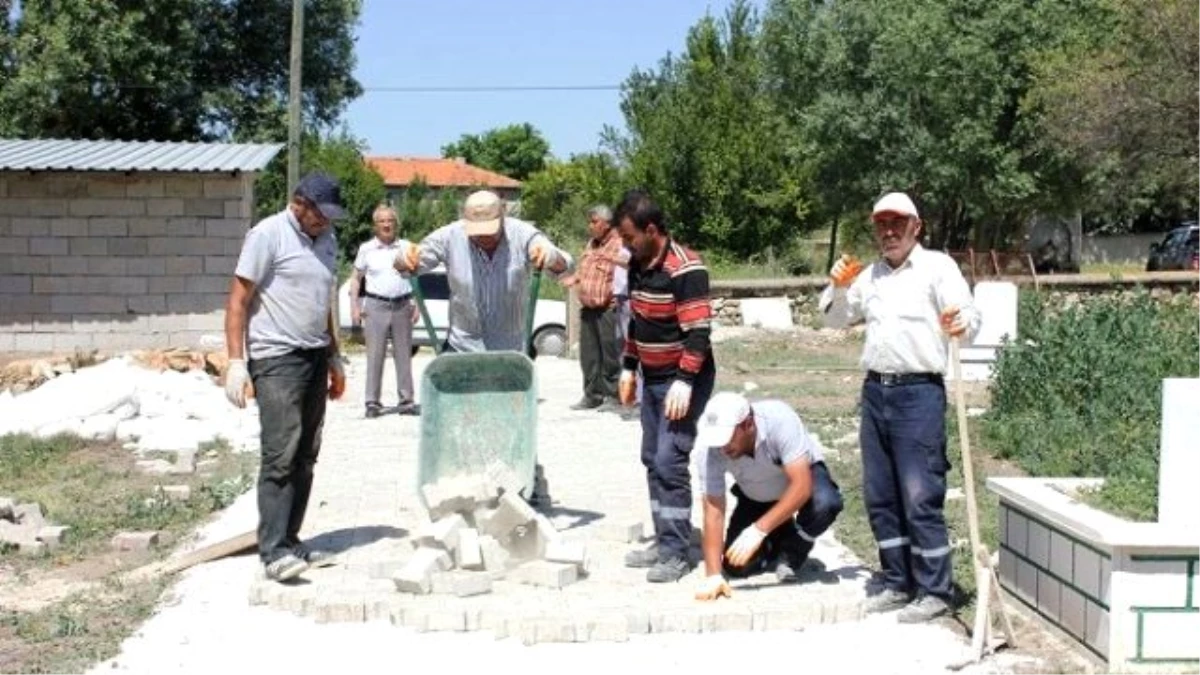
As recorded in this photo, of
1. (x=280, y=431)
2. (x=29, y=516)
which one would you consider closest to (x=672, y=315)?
(x=280, y=431)

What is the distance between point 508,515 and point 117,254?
39.4 feet

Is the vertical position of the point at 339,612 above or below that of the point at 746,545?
below

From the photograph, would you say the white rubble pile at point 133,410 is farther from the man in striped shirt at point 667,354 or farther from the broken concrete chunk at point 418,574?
the man in striped shirt at point 667,354

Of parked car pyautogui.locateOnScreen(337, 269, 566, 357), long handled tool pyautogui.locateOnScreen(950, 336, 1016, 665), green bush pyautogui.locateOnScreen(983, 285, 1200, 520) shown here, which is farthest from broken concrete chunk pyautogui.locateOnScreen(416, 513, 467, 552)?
parked car pyautogui.locateOnScreen(337, 269, 566, 357)

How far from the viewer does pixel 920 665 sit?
594cm

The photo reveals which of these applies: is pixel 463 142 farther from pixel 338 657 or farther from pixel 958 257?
pixel 338 657

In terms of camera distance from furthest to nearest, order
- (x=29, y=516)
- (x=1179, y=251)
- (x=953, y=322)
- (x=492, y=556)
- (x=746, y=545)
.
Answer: (x=1179, y=251) → (x=29, y=516) → (x=492, y=556) → (x=746, y=545) → (x=953, y=322)

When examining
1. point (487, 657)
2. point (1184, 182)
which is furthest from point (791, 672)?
point (1184, 182)

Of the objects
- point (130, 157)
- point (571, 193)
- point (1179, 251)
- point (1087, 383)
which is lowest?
point (1087, 383)

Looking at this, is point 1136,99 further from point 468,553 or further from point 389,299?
point 468,553

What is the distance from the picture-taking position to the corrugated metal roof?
17.5 meters

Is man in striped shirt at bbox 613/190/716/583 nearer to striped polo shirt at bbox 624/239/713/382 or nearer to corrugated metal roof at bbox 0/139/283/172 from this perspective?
striped polo shirt at bbox 624/239/713/382

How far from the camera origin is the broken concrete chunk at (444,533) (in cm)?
716

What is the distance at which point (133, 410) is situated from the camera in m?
13.4
